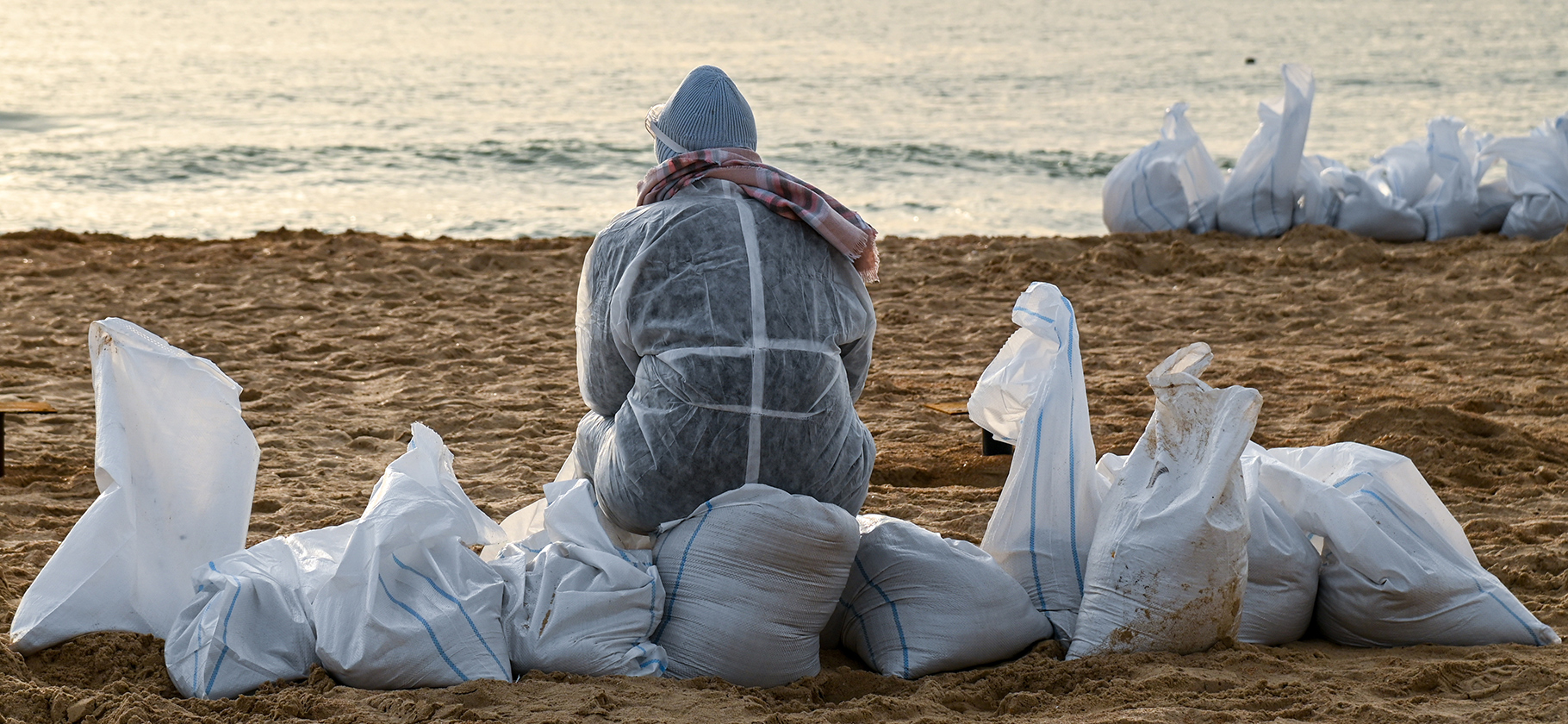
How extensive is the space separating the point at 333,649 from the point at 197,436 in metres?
0.58

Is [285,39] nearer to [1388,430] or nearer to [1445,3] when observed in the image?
[1388,430]

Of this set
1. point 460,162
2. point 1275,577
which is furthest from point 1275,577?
point 460,162

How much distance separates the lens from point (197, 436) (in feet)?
8.63

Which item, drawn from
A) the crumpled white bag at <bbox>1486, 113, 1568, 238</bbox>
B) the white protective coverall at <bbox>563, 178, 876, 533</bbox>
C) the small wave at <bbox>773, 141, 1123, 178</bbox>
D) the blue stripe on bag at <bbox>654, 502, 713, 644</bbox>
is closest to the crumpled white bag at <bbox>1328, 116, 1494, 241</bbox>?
the crumpled white bag at <bbox>1486, 113, 1568, 238</bbox>

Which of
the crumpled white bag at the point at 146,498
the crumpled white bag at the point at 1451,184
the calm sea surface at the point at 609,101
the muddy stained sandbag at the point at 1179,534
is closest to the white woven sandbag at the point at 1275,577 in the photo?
the muddy stained sandbag at the point at 1179,534

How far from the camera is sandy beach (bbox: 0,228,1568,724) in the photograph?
2.31m

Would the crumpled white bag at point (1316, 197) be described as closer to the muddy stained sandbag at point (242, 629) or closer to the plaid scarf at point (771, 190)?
the plaid scarf at point (771, 190)

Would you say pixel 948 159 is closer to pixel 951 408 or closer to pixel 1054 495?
pixel 951 408

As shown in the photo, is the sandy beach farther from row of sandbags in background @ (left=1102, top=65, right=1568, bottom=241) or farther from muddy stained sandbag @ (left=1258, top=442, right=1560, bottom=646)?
row of sandbags in background @ (left=1102, top=65, right=1568, bottom=241)

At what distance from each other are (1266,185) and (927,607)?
6.34m

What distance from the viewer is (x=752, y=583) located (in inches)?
97.0

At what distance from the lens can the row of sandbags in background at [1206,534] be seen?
2480mm

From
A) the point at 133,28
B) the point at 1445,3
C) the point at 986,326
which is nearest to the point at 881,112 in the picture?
the point at 986,326

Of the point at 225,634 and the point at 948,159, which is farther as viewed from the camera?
the point at 948,159
